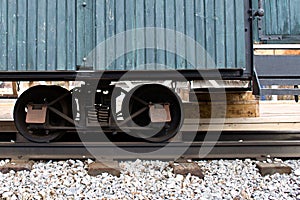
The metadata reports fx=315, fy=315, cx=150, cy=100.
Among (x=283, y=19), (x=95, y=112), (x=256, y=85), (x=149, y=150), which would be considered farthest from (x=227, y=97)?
(x=95, y=112)

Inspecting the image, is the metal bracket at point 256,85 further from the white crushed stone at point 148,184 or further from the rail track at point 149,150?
the white crushed stone at point 148,184

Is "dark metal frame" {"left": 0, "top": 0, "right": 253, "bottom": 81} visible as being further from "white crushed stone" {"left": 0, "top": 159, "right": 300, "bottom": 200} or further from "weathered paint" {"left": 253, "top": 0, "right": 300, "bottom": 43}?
"white crushed stone" {"left": 0, "top": 159, "right": 300, "bottom": 200}

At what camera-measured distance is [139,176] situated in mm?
3354

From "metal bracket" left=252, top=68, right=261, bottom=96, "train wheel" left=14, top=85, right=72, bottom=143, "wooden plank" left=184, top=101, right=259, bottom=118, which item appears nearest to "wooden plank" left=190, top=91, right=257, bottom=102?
"wooden plank" left=184, top=101, right=259, bottom=118

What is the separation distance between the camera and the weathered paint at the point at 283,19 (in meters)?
4.58

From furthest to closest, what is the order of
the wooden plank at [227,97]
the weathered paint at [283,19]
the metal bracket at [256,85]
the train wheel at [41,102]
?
the wooden plank at [227,97] → the weathered paint at [283,19] → the train wheel at [41,102] → the metal bracket at [256,85]

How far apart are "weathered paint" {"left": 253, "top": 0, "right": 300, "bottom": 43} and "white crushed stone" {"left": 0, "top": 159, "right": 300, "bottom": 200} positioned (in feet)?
6.67

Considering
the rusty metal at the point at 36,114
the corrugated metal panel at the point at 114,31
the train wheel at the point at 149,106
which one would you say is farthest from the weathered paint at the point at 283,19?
the rusty metal at the point at 36,114

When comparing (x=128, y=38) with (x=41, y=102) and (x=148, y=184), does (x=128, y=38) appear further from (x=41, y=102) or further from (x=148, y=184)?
(x=148, y=184)

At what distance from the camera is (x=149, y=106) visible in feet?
13.9

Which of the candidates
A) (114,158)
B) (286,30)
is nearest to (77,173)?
(114,158)

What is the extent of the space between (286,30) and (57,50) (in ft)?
10.8

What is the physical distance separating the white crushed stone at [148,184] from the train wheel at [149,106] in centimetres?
66

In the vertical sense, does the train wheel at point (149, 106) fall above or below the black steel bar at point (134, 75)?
below
